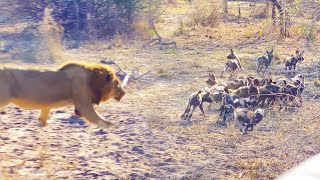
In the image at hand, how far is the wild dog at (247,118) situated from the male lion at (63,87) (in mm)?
2495

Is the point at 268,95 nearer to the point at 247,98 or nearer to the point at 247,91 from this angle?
the point at 247,98

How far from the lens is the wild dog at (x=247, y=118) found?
880 centimetres

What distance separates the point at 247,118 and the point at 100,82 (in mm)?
2763

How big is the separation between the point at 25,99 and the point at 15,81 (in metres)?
0.23

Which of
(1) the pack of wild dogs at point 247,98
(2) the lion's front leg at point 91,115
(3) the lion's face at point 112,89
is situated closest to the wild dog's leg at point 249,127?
(1) the pack of wild dogs at point 247,98

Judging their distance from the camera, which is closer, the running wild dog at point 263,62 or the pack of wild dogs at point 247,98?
the pack of wild dogs at point 247,98

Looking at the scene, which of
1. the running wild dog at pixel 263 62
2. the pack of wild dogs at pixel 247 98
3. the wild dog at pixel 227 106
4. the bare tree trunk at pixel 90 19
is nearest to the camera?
the pack of wild dogs at pixel 247 98

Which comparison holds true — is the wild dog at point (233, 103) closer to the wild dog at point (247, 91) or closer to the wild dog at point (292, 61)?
the wild dog at point (247, 91)

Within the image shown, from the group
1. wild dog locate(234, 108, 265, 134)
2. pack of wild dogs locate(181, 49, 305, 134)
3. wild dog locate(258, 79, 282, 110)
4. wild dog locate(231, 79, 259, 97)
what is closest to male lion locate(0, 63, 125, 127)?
wild dog locate(234, 108, 265, 134)

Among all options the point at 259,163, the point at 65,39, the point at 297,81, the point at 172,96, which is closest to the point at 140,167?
the point at 259,163

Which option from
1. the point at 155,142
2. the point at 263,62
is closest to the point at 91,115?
the point at 155,142

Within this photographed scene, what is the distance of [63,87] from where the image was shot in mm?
6789

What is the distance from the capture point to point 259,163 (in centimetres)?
733

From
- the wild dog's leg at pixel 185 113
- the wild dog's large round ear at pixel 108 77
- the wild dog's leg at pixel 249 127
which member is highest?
the wild dog's large round ear at pixel 108 77
